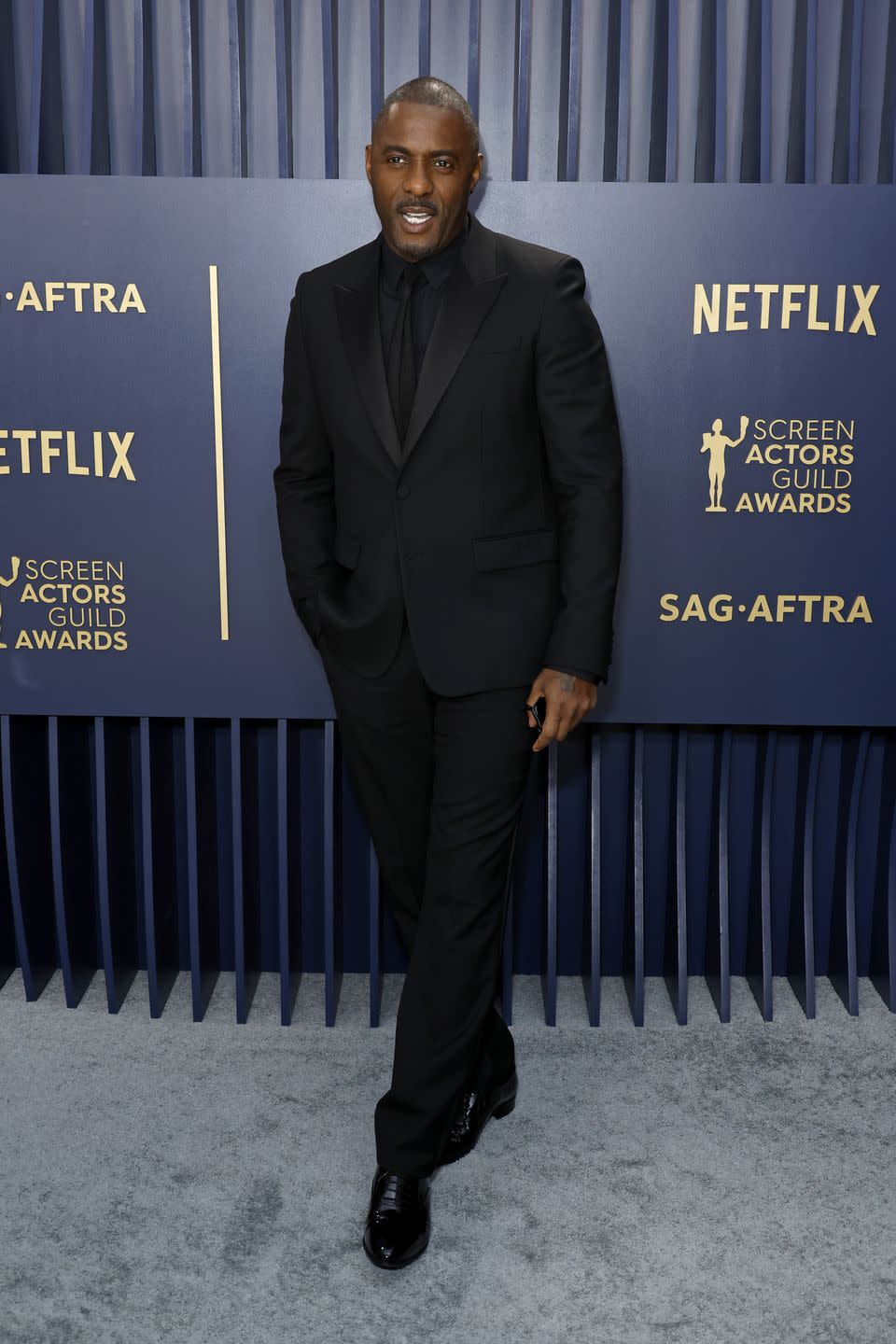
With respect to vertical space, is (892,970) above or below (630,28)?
below

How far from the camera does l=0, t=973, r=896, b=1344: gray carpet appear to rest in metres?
1.92

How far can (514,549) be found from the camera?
2.09 meters

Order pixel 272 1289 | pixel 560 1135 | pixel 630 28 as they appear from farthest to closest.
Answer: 1. pixel 630 28
2. pixel 560 1135
3. pixel 272 1289

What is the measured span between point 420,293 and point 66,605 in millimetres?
1072

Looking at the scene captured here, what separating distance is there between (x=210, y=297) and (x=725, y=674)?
4.37 ft

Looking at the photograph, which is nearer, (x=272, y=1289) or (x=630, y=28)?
(x=272, y=1289)

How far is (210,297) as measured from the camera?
2.51 m

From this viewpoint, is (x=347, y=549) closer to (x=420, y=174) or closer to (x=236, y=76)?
(x=420, y=174)

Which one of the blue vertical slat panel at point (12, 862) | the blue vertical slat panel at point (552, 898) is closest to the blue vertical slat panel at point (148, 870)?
the blue vertical slat panel at point (12, 862)

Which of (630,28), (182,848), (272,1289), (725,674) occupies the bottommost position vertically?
(272,1289)

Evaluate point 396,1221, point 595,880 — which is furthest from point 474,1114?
point 595,880

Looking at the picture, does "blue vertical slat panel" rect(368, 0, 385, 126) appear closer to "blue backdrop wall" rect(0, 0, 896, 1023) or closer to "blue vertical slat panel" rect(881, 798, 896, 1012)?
"blue backdrop wall" rect(0, 0, 896, 1023)

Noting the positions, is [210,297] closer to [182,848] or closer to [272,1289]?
[182,848]

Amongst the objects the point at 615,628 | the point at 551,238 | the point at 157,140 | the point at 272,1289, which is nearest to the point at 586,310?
the point at 551,238
